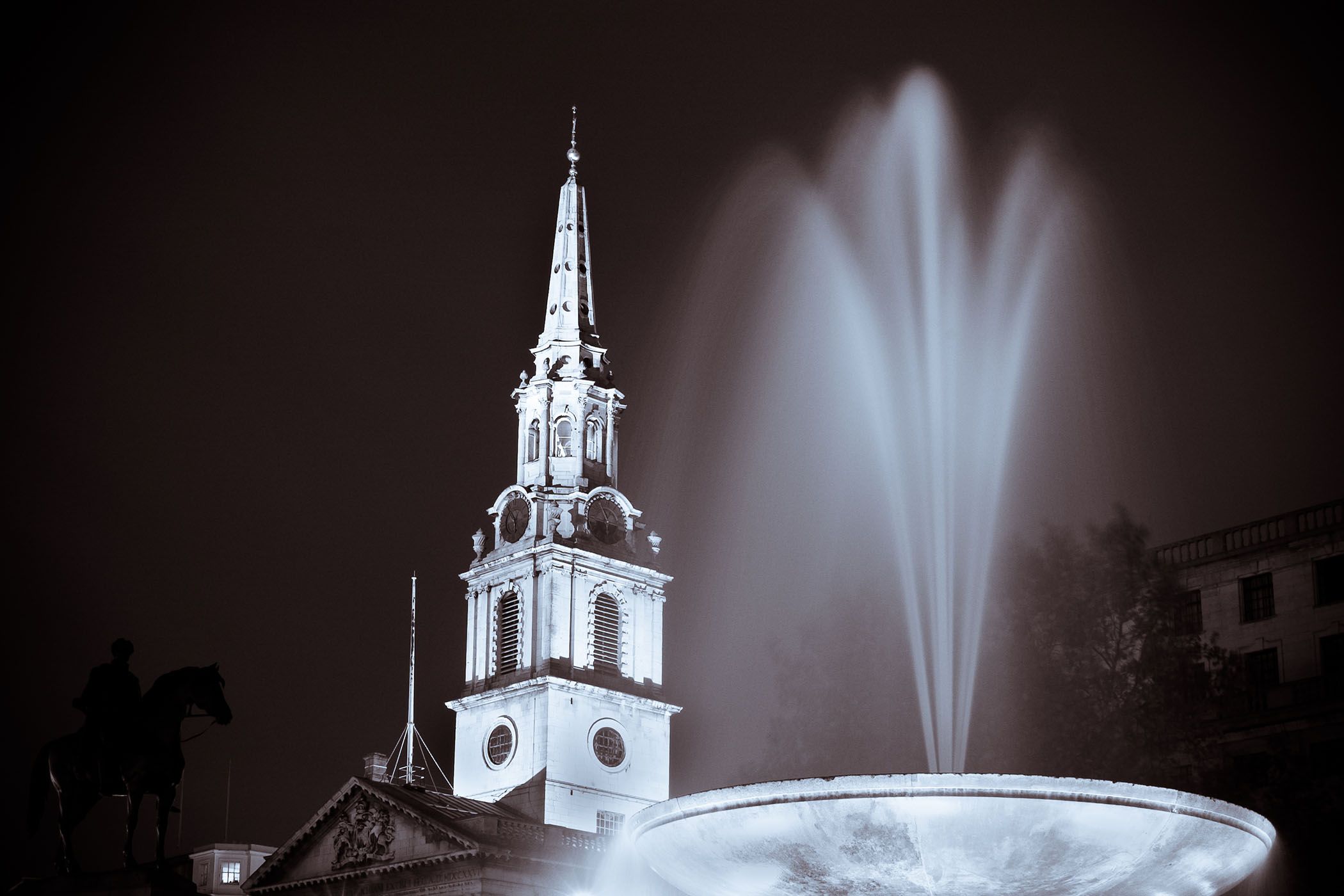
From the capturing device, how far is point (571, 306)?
243ft

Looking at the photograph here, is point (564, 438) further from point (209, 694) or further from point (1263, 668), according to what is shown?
point (209, 694)

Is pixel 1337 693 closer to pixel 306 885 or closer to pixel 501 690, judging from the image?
pixel 501 690

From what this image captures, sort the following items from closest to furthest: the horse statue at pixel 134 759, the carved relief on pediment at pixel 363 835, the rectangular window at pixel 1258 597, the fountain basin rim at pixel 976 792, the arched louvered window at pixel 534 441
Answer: the horse statue at pixel 134 759 → the fountain basin rim at pixel 976 792 → the rectangular window at pixel 1258 597 → the carved relief on pediment at pixel 363 835 → the arched louvered window at pixel 534 441

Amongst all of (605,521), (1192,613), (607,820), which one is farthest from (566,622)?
(1192,613)

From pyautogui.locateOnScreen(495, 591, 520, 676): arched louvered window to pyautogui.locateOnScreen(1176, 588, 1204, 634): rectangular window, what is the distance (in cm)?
2548

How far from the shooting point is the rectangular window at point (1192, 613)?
5124cm

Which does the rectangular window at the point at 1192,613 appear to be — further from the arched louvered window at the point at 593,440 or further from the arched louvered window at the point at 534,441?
the arched louvered window at the point at 534,441

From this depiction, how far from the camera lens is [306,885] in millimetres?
66250

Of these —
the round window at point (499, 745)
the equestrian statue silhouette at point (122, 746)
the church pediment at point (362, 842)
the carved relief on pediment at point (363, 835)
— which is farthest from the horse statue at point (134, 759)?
the round window at point (499, 745)

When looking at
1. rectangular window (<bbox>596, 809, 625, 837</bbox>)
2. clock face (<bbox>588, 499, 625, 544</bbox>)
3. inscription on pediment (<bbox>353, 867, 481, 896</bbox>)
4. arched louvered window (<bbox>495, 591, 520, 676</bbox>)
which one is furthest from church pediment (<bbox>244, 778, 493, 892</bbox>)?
clock face (<bbox>588, 499, 625, 544</bbox>)

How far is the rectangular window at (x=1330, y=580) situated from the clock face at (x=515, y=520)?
30.0m

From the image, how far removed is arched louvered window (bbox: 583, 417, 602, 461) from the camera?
7238cm

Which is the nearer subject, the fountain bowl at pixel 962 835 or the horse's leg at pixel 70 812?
the horse's leg at pixel 70 812

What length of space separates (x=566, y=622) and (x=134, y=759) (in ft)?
153
